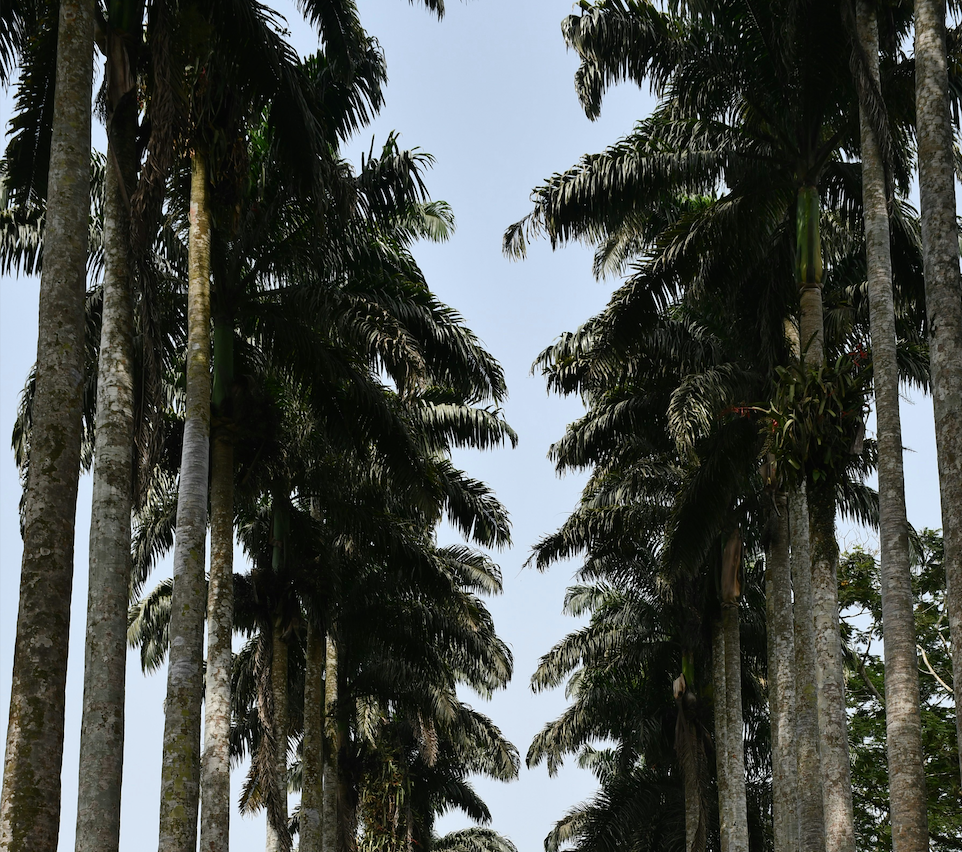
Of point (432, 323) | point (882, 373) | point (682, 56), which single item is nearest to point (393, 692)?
point (432, 323)

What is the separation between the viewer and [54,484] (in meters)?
8.42

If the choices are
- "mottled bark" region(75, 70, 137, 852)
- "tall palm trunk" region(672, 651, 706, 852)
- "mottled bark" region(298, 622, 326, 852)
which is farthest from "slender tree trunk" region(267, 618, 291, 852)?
"mottled bark" region(75, 70, 137, 852)

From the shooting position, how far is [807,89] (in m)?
15.2

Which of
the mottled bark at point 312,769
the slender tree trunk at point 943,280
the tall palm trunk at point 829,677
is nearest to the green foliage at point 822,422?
the tall palm trunk at point 829,677

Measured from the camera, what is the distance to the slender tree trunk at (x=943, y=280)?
9.66 metres

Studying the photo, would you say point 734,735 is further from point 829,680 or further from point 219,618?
point 219,618

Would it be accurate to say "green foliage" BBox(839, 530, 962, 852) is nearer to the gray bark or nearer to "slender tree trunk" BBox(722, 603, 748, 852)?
"slender tree trunk" BBox(722, 603, 748, 852)

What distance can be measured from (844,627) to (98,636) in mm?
24170

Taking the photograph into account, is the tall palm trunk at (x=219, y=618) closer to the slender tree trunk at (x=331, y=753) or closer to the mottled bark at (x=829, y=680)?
the mottled bark at (x=829, y=680)

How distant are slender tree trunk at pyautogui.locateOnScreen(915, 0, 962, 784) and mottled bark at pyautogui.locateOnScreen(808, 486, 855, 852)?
2.80 metres

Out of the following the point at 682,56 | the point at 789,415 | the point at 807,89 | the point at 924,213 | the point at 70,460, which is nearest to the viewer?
the point at 70,460

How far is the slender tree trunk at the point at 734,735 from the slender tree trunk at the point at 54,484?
1560cm

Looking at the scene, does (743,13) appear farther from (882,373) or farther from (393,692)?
(393,692)

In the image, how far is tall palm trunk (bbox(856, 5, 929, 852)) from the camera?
10.3m
